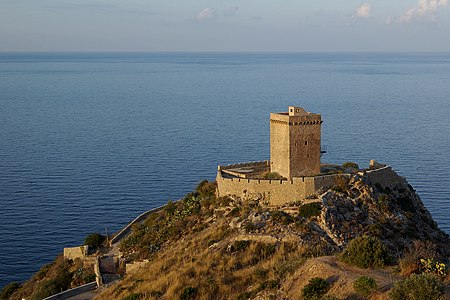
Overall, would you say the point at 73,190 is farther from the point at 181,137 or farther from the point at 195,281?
the point at 195,281

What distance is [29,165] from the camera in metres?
94.4

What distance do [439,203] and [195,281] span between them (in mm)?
50739

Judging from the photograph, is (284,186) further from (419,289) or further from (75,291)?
(419,289)

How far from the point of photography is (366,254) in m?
25.1

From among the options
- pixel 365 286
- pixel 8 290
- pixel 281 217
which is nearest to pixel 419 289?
pixel 365 286

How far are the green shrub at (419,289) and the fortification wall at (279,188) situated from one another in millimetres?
24393

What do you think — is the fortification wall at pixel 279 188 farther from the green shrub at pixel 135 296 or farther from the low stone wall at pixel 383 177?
the green shrub at pixel 135 296

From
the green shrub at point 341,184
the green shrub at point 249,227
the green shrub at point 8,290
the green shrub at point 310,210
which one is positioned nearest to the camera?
the green shrub at point 249,227

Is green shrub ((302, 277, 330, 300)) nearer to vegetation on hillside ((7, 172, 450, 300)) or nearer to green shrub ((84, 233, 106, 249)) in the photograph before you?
vegetation on hillside ((7, 172, 450, 300))

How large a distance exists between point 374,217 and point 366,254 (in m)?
18.7

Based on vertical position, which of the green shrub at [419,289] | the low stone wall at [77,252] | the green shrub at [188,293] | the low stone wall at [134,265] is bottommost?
the low stone wall at [77,252]

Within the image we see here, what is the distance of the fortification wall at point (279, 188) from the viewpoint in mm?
44625

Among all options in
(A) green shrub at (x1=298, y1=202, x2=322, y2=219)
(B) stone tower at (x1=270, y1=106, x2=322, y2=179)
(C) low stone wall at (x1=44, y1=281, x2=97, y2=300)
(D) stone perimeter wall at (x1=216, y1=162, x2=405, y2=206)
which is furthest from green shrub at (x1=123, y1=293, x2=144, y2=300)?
(B) stone tower at (x1=270, y1=106, x2=322, y2=179)

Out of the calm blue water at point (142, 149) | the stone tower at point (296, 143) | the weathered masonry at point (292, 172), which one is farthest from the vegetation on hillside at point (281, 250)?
the calm blue water at point (142, 149)
